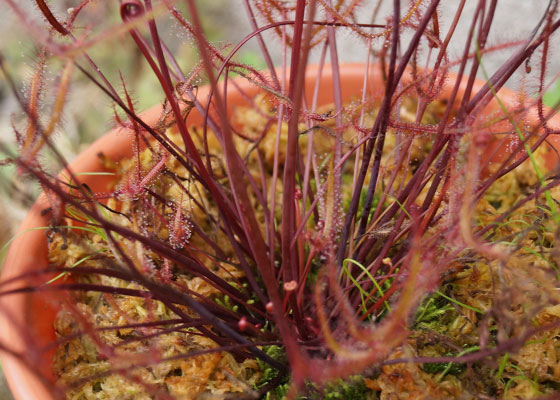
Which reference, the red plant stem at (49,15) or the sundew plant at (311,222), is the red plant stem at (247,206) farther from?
the red plant stem at (49,15)

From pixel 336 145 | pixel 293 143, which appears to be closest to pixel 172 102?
pixel 293 143

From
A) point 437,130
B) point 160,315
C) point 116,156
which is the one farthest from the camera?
point 116,156

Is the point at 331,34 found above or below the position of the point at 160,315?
above

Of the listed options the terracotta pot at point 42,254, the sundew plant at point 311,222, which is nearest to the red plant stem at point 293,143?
the sundew plant at point 311,222

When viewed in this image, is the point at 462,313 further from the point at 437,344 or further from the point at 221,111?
the point at 221,111

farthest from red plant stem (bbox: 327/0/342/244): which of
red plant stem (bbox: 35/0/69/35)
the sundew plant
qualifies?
red plant stem (bbox: 35/0/69/35)

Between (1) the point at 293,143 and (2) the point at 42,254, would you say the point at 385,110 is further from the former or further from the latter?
(2) the point at 42,254

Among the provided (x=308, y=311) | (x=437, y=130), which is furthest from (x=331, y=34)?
(x=308, y=311)

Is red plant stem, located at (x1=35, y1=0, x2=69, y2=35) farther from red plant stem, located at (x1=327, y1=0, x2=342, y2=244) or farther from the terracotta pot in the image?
red plant stem, located at (x1=327, y1=0, x2=342, y2=244)
